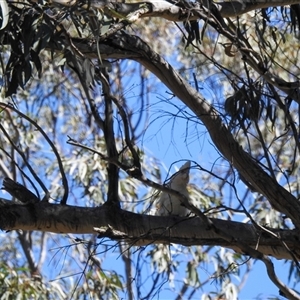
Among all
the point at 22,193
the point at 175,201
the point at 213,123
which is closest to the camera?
the point at 22,193

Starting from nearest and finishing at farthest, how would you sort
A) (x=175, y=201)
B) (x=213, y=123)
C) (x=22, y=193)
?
1. (x=22, y=193)
2. (x=213, y=123)
3. (x=175, y=201)

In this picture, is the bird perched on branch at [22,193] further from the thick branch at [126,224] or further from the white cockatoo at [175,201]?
the white cockatoo at [175,201]

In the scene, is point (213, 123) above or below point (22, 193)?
above

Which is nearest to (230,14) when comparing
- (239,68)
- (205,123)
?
(205,123)

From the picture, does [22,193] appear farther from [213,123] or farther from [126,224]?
[213,123]

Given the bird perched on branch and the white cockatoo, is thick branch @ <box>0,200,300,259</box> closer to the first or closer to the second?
the bird perched on branch

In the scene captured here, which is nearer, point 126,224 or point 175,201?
point 126,224

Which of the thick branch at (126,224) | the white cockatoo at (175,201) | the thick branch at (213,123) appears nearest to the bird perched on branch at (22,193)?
the thick branch at (126,224)

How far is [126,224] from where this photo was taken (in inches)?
109

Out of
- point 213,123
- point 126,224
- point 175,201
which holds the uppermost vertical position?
point 175,201

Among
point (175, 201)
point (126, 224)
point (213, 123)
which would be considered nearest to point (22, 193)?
point (126, 224)

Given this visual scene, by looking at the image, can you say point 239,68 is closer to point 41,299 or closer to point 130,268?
point 130,268

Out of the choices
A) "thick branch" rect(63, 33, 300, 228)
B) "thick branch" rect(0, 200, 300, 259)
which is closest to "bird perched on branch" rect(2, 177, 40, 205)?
"thick branch" rect(0, 200, 300, 259)

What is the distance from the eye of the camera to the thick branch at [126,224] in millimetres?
2711
